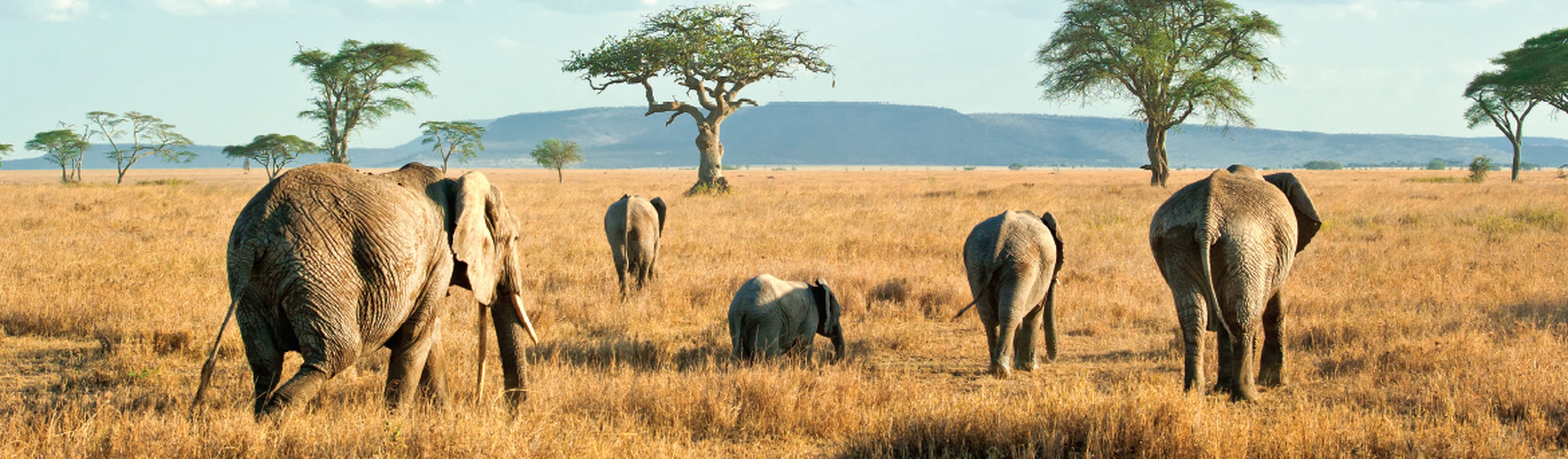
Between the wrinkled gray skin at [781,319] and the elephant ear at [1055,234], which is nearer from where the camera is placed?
the wrinkled gray skin at [781,319]

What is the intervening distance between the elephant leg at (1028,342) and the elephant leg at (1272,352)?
141cm

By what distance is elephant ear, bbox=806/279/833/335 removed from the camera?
23.7 ft

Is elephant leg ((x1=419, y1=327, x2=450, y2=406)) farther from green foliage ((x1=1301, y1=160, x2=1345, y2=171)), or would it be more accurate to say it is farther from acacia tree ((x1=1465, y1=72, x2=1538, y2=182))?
green foliage ((x1=1301, y1=160, x2=1345, y2=171))

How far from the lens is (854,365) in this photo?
6734 millimetres

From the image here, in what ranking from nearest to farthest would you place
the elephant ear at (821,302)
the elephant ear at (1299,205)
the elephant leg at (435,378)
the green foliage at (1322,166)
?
the elephant leg at (435,378)
the elephant ear at (1299,205)
the elephant ear at (821,302)
the green foliage at (1322,166)

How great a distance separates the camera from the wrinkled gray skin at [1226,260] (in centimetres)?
527

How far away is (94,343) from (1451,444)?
865 centimetres

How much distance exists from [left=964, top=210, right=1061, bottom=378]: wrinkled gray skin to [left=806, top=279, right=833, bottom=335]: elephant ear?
1.09 m

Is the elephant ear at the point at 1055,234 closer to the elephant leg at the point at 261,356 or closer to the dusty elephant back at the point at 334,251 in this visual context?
the dusty elephant back at the point at 334,251

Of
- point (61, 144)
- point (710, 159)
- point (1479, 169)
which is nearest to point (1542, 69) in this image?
point (1479, 169)

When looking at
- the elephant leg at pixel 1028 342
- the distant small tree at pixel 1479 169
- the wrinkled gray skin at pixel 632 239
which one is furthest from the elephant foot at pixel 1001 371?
the distant small tree at pixel 1479 169

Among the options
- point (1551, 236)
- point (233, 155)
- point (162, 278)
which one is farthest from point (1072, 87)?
point (233, 155)

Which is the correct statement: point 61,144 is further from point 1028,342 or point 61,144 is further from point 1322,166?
point 1322,166

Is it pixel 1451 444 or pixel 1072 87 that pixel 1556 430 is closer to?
pixel 1451 444
